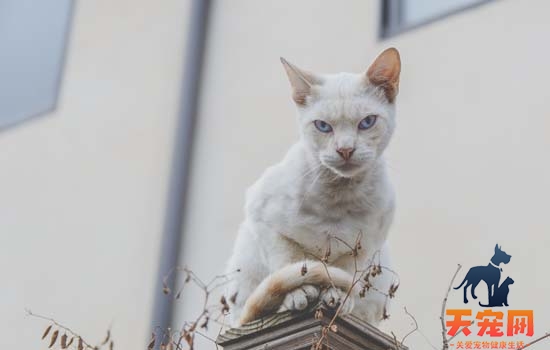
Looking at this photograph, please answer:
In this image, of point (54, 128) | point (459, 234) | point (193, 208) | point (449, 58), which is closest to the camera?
point (459, 234)

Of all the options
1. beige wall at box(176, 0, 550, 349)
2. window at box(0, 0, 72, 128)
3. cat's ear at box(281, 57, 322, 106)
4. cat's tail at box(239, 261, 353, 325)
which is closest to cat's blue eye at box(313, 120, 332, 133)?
cat's ear at box(281, 57, 322, 106)

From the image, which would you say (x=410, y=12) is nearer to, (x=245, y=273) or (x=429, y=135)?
(x=429, y=135)

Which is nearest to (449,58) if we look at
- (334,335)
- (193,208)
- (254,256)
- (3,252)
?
(193,208)

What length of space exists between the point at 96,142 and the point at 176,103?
0.56 metres

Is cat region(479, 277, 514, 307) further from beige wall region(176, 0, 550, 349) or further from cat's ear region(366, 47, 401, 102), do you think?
cat's ear region(366, 47, 401, 102)

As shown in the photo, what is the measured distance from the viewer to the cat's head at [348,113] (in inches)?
91.5

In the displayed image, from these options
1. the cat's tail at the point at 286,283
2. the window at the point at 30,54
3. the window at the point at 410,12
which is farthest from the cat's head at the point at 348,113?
the window at the point at 30,54

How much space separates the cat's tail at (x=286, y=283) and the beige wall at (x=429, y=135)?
145cm

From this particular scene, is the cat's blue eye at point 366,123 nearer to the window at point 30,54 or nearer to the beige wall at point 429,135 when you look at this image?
the beige wall at point 429,135

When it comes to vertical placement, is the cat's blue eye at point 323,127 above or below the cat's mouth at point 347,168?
above

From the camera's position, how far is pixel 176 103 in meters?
5.14

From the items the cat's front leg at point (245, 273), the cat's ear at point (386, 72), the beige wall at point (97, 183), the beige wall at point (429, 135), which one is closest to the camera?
the cat's ear at point (386, 72)

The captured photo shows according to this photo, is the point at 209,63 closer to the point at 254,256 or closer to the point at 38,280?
the point at 38,280

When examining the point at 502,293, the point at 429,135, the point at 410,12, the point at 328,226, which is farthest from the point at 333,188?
the point at 410,12
